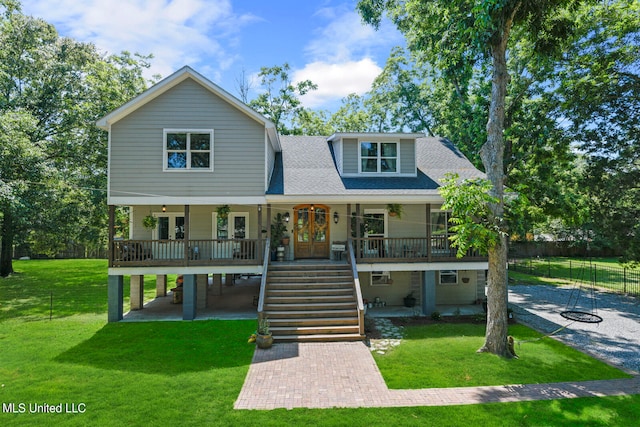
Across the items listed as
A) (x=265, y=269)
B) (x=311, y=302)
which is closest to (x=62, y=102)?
(x=265, y=269)

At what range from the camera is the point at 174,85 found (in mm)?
13414

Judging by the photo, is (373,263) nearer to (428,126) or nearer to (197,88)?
(197,88)

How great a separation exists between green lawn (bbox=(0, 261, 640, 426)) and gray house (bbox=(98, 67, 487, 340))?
177 centimetres

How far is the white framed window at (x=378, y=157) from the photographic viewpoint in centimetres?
1611

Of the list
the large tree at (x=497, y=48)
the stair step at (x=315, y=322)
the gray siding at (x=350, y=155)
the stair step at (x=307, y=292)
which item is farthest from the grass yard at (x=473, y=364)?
the gray siding at (x=350, y=155)

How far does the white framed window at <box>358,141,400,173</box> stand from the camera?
1611 cm

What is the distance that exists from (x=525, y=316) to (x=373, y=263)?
6.77 meters

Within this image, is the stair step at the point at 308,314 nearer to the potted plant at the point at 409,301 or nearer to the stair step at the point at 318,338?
the stair step at the point at 318,338

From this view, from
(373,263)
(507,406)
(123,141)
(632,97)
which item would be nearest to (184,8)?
(123,141)

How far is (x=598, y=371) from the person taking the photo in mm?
8938

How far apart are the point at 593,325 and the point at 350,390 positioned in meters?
11.4

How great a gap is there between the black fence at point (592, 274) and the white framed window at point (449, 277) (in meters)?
8.32

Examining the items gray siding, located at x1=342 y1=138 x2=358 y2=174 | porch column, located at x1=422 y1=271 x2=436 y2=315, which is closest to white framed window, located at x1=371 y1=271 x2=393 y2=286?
porch column, located at x1=422 y1=271 x2=436 y2=315

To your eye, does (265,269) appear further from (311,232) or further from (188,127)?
(188,127)
